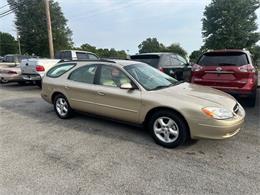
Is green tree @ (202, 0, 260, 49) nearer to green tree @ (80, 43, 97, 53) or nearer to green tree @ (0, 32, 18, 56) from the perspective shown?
green tree @ (80, 43, 97, 53)

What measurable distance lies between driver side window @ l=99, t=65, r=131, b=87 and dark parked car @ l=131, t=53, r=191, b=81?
2.82m

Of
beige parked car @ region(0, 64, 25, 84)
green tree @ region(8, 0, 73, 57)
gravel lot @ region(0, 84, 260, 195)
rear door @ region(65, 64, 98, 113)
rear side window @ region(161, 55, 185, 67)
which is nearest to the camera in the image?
gravel lot @ region(0, 84, 260, 195)

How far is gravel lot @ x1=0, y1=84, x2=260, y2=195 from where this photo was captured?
8.98 ft

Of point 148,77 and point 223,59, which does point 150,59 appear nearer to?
point 223,59

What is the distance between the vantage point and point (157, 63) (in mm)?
7180

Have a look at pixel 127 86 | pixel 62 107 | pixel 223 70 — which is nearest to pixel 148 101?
pixel 127 86

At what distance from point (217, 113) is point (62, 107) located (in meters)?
3.55

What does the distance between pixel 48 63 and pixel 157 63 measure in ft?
16.0

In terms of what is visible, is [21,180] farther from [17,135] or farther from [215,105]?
[215,105]

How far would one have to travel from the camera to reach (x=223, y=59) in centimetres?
598

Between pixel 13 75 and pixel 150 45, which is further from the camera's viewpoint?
pixel 150 45

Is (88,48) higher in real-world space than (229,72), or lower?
higher

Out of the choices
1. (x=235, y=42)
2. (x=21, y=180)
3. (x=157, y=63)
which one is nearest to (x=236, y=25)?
(x=235, y=42)

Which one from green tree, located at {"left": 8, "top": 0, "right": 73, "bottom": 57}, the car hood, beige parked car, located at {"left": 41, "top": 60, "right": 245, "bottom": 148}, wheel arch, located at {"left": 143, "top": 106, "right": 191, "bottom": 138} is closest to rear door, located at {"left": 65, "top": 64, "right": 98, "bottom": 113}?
beige parked car, located at {"left": 41, "top": 60, "right": 245, "bottom": 148}
